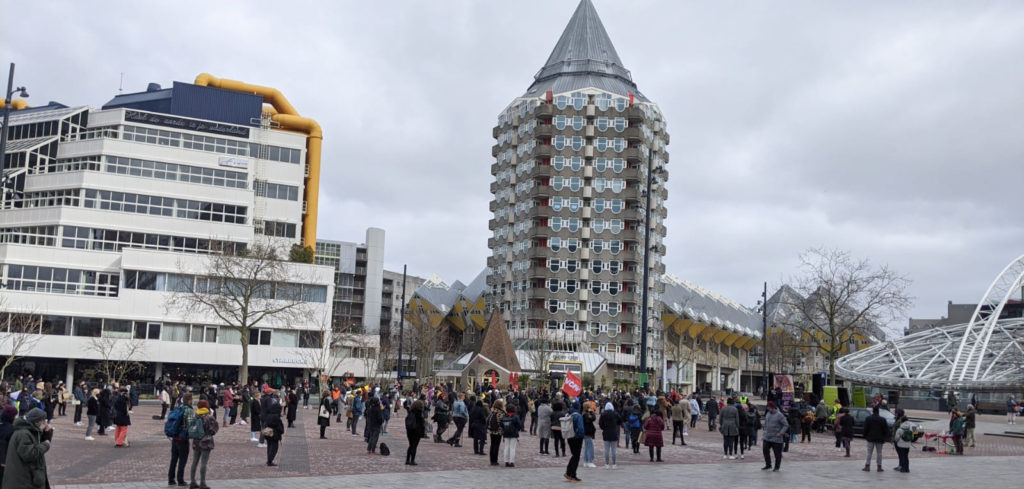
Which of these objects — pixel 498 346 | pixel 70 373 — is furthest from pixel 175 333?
pixel 498 346

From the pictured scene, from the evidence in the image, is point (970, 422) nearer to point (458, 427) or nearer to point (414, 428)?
point (458, 427)

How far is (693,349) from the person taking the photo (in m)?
115

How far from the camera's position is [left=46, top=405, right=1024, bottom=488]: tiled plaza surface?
18.5 metres

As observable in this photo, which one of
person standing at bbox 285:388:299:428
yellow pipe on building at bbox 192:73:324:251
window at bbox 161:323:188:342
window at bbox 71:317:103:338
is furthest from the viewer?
yellow pipe on building at bbox 192:73:324:251

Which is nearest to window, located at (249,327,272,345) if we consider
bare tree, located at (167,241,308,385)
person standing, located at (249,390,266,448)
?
bare tree, located at (167,241,308,385)

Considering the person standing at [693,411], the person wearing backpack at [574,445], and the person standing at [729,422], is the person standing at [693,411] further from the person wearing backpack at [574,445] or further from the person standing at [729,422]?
the person wearing backpack at [574,445]

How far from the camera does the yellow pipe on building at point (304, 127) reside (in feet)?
266

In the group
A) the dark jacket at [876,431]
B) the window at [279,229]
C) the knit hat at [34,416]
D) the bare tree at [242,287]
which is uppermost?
the window at [279,229]

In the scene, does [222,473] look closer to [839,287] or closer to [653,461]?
[653,461]

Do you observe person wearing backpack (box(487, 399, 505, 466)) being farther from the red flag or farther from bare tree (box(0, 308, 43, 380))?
bare tree (box(0, 308, 43, 380))

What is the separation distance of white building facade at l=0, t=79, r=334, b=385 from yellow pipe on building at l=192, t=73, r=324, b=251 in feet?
12.6

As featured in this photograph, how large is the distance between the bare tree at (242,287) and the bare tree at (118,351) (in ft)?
11.8

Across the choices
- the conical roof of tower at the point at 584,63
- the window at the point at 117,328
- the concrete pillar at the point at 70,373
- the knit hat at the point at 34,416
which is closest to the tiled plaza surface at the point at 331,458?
the knit hat at the point at 34,416

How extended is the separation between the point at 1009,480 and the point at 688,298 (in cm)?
9720
